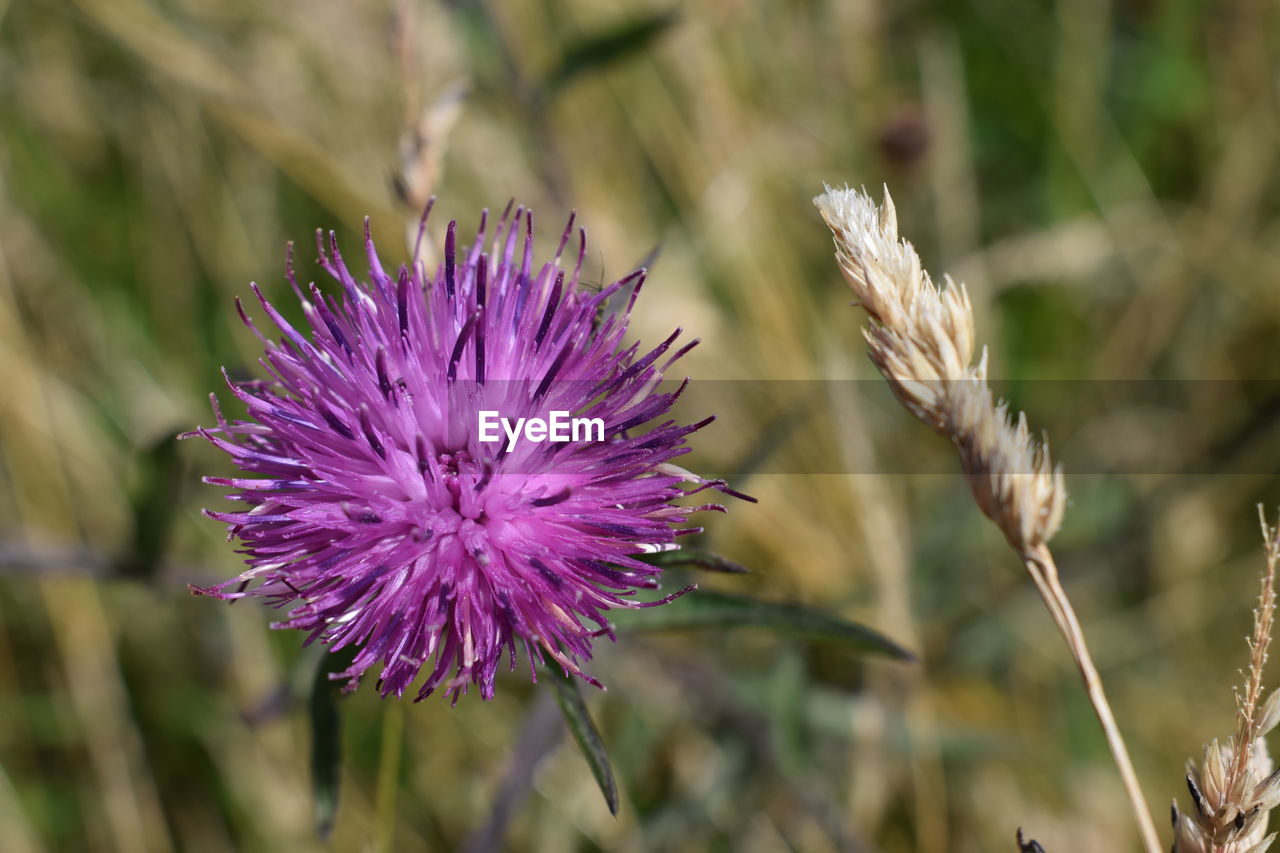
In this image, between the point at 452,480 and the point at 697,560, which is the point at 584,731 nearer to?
the point at 697,560

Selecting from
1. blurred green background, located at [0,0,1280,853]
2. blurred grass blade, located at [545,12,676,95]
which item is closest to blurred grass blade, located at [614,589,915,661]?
blurred green background, located at [0,0,1280,853]

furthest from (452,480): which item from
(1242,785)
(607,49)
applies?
(607,49)

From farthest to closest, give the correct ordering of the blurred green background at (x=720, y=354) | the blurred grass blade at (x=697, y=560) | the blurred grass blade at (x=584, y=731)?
the blurred green background at (x=720, y=354) < the blurred grass blade at (x=697, y=560) < the blurred grass blade at (x=584, y=731)

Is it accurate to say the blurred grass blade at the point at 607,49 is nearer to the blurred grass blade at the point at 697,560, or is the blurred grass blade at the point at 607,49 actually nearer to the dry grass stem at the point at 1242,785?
Result: the blurred grass blade at the point at 697,560

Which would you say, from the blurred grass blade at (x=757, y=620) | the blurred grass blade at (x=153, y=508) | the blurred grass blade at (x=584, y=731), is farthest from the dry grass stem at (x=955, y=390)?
the blurred grass blade at (x=153, y=508)

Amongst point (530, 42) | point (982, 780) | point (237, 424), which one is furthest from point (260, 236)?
point (982, 780)

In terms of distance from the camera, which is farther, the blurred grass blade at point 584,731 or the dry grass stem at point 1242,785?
the blurred grass blade at point 584,731
